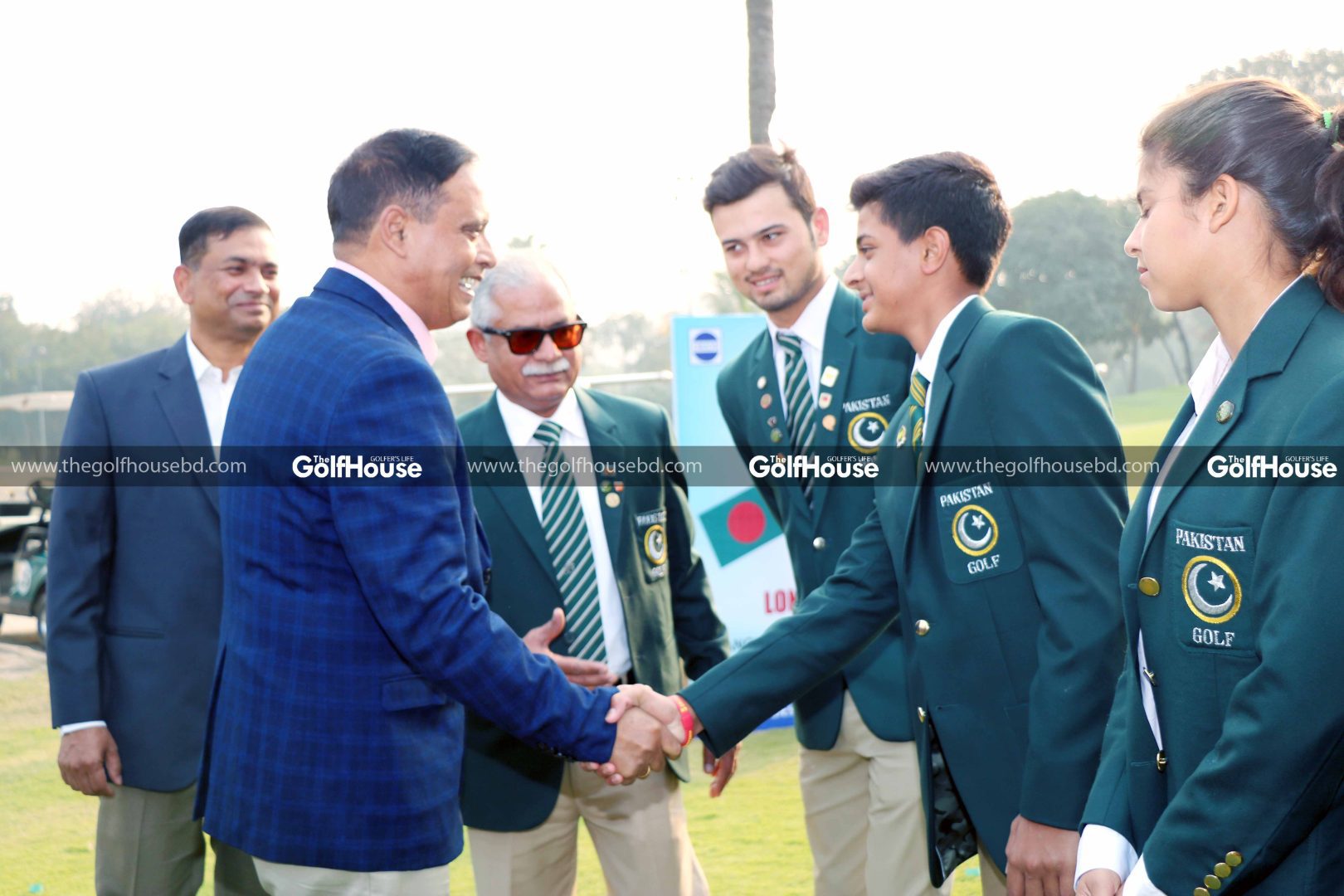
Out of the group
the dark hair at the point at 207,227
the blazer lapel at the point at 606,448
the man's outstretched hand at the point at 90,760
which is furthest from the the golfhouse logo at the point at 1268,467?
the dark hair at the point at 207,227

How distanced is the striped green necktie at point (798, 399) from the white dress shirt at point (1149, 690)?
1644 mm

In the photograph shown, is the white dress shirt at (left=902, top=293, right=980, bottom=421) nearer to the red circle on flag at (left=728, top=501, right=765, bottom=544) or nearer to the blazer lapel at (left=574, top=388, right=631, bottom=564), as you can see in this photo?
the blazer lapel at (left=574, top=388, right=631, bottom=564)

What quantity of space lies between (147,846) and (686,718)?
1.75 m

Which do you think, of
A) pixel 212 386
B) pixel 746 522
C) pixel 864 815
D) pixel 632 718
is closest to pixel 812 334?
pixel 632 718

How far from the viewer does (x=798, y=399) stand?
12.1 ft

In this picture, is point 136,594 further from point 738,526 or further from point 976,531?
point 738,526

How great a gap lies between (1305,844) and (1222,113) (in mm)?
1105

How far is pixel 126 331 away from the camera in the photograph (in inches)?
1196

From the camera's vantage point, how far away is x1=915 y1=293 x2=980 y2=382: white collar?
275 centimetres

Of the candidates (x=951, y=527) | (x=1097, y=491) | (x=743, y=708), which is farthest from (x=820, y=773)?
(x=1097, y=491)

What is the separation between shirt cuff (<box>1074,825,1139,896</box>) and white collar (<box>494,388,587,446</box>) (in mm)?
1873

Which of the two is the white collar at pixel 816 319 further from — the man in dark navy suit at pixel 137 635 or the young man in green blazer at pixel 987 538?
the man in dark navy suit at pixel 137 635

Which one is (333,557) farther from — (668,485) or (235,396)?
(668,485)

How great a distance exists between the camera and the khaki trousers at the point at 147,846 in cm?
351
